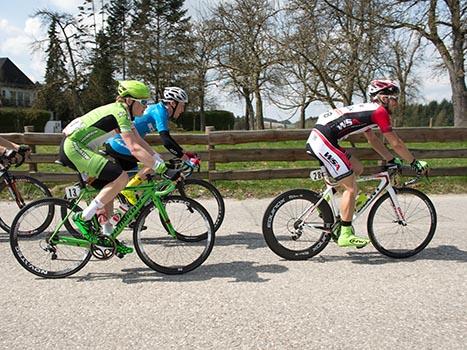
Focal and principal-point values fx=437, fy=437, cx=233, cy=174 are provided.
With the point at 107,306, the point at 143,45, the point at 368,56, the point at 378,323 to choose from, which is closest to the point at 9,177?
the point at 107,306

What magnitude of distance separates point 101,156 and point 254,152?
15.7 feet

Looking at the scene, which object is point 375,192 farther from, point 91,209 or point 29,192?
point 29,192

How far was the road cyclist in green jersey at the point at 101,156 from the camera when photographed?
13.8 ft

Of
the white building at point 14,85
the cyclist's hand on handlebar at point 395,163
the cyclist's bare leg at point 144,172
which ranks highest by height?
the white building at point 14,85

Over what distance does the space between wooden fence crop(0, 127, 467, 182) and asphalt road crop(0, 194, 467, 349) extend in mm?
3707

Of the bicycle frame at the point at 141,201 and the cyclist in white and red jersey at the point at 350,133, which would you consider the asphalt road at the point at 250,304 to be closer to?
the bicycle frame at the point at 141,201

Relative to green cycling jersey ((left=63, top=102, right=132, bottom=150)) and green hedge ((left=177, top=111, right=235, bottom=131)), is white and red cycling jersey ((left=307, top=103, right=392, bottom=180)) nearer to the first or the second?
green cycling jersey ((left=63, top=102, right=132, bottom=150))

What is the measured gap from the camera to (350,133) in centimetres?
470

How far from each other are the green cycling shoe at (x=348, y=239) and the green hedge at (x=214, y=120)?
142 ft

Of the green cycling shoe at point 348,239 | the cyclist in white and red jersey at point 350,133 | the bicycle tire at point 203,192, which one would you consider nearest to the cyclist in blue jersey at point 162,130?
the bicycle tire at point 203,192

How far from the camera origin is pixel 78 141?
171 inches

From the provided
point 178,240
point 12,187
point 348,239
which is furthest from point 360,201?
point 12,187

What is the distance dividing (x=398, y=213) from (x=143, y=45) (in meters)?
35.0

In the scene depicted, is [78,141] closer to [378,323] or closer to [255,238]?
[255,238]
